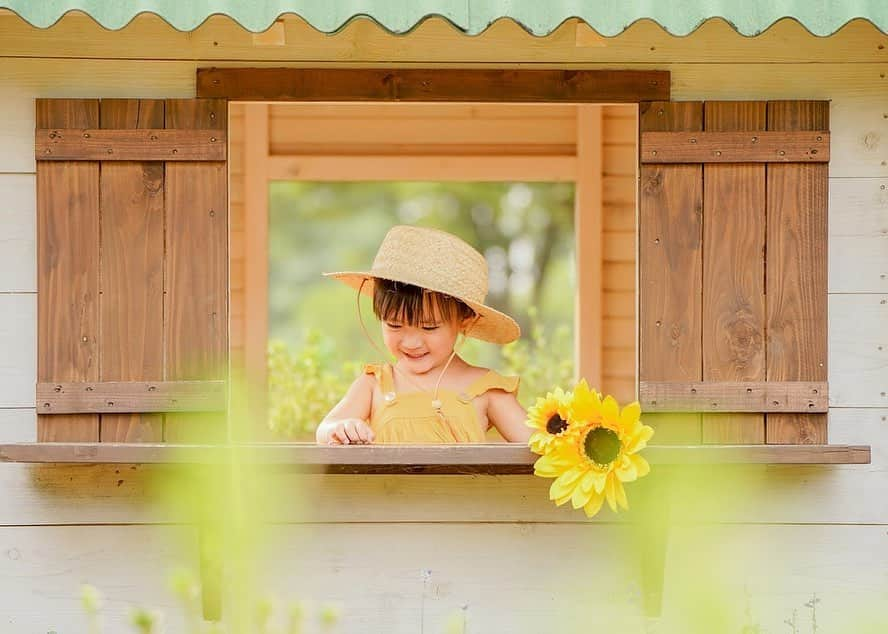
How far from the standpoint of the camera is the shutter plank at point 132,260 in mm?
3402

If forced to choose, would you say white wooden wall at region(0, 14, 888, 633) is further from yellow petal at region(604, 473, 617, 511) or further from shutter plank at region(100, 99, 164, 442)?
yellow petal at region(604, 473, 617, 511)

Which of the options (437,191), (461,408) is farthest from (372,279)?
(437,191)

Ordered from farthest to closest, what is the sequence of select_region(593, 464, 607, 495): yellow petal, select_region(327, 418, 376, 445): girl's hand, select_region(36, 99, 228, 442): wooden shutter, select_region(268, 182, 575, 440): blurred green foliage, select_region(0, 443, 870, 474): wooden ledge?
select_region(268, 182, 575, 440): blurred green foliage → select_region(36, 99, 228, 442): wooden shutter → select_region(327, 418, 376, 445): girl's hand → select_region(0, 443, 870, 474): wooden ledge → select_region(593, 464, 607, 495): yellow petal

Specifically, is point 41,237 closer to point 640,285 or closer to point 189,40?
point 189,40

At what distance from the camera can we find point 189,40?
344 centimetres

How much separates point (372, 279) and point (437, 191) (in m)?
14.1

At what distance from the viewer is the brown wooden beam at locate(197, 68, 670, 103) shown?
342 centimetres

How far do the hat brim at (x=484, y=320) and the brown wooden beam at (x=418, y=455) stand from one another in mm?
612

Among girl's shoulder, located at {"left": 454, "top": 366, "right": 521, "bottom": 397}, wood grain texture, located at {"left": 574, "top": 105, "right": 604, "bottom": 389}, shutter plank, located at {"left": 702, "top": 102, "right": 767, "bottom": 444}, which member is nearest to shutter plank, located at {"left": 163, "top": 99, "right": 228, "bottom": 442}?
girl's shoulder, located at {"left": 454, "top": 366, "right": 521, "bottom": 397}

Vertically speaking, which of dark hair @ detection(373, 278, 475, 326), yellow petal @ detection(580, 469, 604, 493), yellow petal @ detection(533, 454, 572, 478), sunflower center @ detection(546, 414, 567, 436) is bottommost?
yellow petal @ detection(580, 469, 604, 493)

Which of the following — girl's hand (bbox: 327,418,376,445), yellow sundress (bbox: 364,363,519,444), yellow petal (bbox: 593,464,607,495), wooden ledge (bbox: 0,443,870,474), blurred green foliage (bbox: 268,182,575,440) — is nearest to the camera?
yellow petal (bbox: 593,464,607,495)

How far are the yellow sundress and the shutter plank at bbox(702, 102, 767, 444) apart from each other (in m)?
0.63

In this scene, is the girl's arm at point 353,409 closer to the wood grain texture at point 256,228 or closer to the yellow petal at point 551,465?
the yellow petal at point 551,465

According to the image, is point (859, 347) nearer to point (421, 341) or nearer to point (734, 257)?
point (734, 257)
